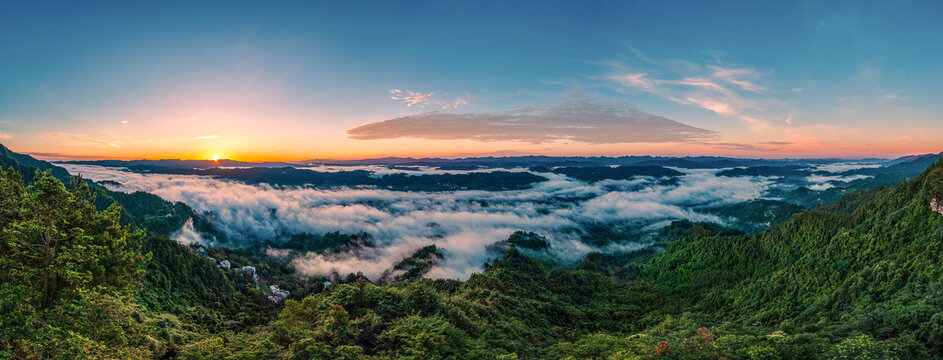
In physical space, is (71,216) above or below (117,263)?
above

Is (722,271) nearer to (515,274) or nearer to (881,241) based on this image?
(881,241)

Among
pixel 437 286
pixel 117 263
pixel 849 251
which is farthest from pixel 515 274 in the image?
pixel 117 263

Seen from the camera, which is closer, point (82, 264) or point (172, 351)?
point (82, 264)

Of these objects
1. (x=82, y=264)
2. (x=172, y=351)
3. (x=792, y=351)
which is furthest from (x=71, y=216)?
(x=792, y=351)

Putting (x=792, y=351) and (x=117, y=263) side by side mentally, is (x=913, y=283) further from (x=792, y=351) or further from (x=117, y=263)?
(x=117, y=263)

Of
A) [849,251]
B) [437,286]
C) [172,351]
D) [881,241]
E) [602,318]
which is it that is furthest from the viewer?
[437,286]

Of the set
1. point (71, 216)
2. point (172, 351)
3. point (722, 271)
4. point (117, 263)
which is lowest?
point (722, 271)

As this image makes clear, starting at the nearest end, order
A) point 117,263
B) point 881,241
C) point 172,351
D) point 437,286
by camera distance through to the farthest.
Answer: point 117,263 < point 172,351 < point 881,241 < point 437,286
